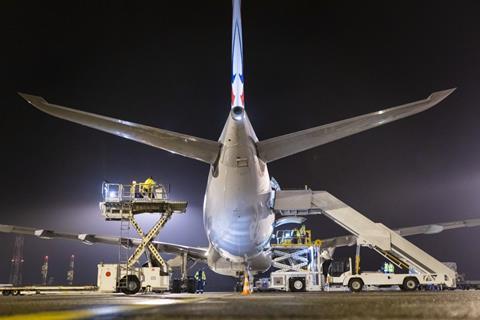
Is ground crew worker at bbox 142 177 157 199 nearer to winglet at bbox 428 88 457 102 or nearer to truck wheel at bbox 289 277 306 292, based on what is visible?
truck wheel at bbox 289 277 306 292

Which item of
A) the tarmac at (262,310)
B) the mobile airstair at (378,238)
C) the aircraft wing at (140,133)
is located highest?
the aircraft wing at (140,133)

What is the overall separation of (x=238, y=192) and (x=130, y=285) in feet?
40.9

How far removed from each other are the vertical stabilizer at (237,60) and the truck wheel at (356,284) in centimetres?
1524

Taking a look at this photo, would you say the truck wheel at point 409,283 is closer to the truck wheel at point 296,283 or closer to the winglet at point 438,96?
the truck wheel at point 296,283

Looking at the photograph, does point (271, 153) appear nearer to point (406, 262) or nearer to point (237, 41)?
point (237, 41)

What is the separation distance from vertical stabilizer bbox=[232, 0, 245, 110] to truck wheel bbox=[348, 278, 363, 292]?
15.2 m

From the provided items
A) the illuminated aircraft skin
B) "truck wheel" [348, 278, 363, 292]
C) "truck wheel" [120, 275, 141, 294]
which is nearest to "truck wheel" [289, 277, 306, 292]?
"truck wheel" [348, 278, 363, 292]

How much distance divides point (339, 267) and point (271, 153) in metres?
17.2

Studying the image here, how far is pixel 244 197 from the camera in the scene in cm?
1325

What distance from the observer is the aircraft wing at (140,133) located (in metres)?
9.95

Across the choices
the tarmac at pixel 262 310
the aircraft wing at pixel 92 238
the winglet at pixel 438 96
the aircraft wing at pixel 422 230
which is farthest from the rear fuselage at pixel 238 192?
the aircraft wing at pixel 422 230

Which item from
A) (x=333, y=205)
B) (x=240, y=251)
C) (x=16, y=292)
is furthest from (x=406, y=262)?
(x=16, y=292)

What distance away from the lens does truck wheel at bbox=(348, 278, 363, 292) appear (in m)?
24.3

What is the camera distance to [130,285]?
2267cm
